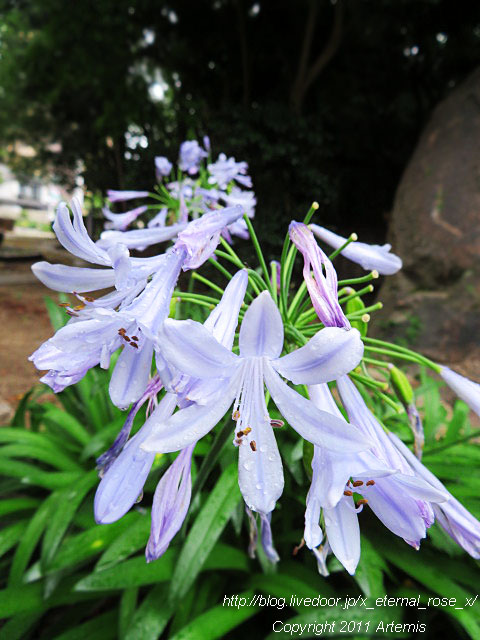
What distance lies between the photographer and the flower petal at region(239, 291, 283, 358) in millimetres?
652

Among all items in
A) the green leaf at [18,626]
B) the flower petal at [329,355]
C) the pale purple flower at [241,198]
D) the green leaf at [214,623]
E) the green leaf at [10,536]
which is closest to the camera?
the flower petal at [329,355]

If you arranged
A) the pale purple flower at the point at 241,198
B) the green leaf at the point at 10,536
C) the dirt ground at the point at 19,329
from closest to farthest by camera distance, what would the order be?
A: 1. the green leaf at the point at 10,536
2. the pale purple flower at the point at 241,198
3. the dirt ground at the point at 19,329

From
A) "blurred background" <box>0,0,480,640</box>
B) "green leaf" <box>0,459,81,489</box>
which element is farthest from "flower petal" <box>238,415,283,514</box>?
"blurred background" <box>0,0,480,640</box>

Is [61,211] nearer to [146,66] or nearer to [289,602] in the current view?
[289,602]

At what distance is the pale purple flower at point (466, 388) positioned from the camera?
0.93 metres

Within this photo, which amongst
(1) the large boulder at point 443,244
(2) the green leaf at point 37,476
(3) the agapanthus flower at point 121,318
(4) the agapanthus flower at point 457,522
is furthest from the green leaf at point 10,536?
(1) the large boulder at point 443,244

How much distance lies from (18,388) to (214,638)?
3312mm

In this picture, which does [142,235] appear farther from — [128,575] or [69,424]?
[69,424]

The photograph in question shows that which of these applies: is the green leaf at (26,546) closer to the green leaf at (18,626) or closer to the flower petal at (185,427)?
the green leaf at (18,626)

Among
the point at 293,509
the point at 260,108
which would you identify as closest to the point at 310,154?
the point at 260,108

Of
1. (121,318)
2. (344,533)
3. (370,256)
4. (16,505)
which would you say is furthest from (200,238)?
(16,505)

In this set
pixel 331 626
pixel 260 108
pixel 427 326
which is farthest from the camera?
pixel 260 108

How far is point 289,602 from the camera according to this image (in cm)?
133

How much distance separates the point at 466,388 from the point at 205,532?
2.73ft
